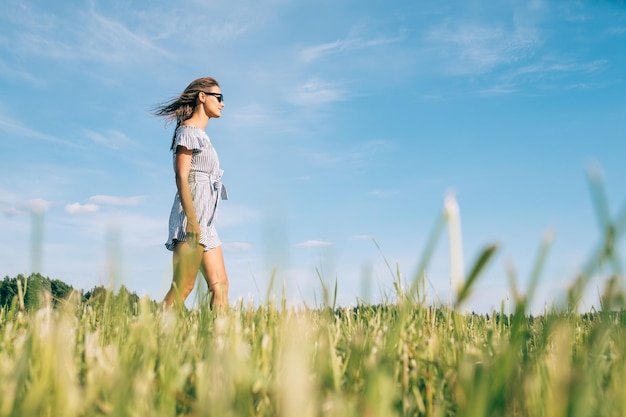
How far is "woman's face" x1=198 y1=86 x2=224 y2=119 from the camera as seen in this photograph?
768 cm

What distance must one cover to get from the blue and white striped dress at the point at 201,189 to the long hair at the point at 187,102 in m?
0.44

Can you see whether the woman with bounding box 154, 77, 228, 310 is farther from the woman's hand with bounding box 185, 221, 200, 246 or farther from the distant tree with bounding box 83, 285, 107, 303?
the distant tree with bounding box 83, 285, 107, 303

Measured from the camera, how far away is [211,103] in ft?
25.3

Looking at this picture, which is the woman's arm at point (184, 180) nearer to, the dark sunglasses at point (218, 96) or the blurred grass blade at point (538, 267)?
the dark sunglasses at point (218, 96)

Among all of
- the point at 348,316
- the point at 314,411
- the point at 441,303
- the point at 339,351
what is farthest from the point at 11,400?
the point at 441,303

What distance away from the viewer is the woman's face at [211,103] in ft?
25.2

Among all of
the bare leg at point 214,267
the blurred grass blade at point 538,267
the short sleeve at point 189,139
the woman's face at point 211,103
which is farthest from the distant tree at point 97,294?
the woman's face at point 211,103

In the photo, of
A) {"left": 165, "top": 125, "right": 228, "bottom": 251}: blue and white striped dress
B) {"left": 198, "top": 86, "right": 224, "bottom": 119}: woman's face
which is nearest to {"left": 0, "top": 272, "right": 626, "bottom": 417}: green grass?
{"left": 165, "top": 125, "right": 228, "bottom": 251}: blue and white striped dress

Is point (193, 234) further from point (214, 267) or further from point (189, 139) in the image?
point (189, 139)

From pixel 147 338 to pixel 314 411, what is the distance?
0.67 m

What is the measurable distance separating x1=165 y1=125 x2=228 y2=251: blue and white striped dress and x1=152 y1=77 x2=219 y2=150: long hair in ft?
1.45

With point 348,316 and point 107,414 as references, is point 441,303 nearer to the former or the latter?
point 348,316

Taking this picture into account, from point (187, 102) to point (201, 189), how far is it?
140cm

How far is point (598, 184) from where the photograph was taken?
1036 mm
